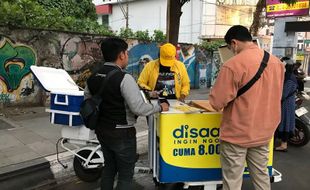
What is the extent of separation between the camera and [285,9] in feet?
45.8

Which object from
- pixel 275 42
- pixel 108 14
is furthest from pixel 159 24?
pixel 275 42

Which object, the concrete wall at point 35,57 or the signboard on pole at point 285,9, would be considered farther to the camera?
the signboard on pole at point 285,9

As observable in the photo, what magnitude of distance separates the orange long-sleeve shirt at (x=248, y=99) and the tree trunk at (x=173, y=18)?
12.9ft

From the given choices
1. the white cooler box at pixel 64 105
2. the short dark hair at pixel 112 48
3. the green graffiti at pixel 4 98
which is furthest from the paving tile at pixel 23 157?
the green graffiti at pixel 4 98

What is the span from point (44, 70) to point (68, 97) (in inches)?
23.8

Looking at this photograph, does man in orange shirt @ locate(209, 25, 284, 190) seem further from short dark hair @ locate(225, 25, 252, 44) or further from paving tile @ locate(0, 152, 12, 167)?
paving tile @ locate(0, 152, 12, 167)

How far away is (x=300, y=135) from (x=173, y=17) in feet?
11.0

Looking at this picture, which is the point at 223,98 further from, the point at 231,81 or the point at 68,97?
the point at 68,97

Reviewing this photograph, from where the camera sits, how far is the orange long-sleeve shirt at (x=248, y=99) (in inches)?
97.2

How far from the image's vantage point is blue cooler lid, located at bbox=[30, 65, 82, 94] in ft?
11.5

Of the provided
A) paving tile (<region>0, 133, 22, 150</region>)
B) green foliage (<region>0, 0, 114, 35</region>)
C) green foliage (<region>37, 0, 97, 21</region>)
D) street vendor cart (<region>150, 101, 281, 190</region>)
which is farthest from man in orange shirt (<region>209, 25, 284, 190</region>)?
green foliage (<region>37, 0, 97, 21</region>)

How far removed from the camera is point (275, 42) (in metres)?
Answer: 15.4

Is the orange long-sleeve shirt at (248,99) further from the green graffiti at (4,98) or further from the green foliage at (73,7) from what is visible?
the green foliage at (73,7)

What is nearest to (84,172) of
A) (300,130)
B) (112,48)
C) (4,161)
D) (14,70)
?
(4,161)
